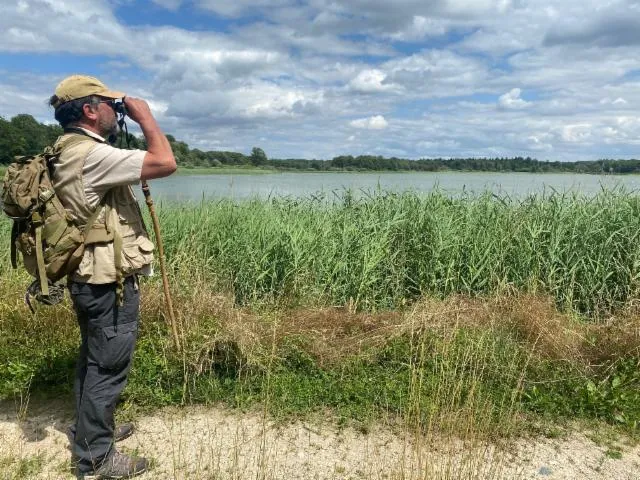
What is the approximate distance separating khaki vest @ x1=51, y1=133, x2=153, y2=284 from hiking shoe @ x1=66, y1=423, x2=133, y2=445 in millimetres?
1168

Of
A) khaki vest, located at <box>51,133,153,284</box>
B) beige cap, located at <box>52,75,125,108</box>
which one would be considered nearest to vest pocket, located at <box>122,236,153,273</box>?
khaki vest, located at <box>51,133,153,284</box>

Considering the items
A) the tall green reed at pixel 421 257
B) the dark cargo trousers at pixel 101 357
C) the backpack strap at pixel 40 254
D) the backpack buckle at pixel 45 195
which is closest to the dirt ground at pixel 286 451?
the dark cargo trousers at pixel 101 357

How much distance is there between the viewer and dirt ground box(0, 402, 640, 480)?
293 cm

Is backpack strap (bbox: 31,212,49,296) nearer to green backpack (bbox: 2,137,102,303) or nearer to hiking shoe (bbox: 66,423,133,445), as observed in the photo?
green backpack (bbox: 2,137,102,303)

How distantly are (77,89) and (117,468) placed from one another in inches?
81.4

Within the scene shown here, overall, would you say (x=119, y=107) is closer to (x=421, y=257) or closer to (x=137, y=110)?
(x=137, y=110)

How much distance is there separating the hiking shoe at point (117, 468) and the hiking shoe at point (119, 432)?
32cm

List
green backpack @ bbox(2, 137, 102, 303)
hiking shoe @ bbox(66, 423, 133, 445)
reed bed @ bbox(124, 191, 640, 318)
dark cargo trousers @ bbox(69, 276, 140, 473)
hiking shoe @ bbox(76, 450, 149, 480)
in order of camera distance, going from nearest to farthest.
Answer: green backpack @ bbox(2, 137, 102, 303), dark cargo trousers @ bbox(69, 276, 140, 473), hiking shoe @ bbox(76, 450, 149, 480), hiking shoe @ bbox(66, 423, 133, 445), reed bed @ bbox(124, 191, 640, 318)

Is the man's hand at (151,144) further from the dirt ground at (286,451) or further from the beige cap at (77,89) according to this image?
the dirt ground at (286,451)

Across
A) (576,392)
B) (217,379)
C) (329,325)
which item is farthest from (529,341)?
(217,379)

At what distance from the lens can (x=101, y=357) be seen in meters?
2.80

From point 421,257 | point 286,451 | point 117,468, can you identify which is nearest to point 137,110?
point 117,468

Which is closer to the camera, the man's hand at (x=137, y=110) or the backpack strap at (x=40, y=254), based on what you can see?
the backpack strap at (x=40, y=254)

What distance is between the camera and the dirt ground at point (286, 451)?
2928 millimetres
